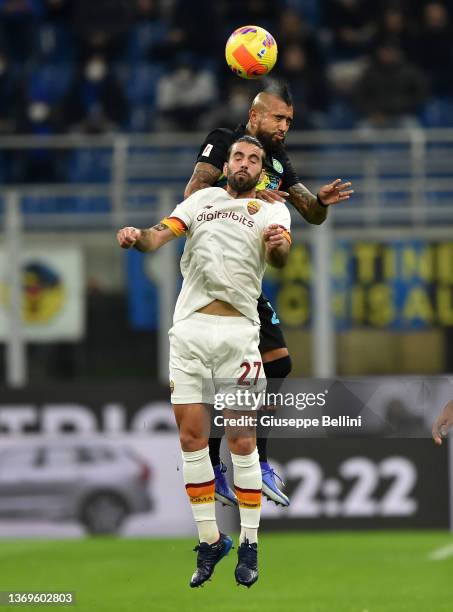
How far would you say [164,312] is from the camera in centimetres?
1511

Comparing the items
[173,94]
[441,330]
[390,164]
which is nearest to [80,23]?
[173,94]

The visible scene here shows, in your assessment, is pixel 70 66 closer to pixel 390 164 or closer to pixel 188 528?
pixel 390 164

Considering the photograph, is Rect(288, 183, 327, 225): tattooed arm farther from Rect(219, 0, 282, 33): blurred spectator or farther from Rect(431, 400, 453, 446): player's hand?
Rect(219, 0, 282, 33): blurred spectator

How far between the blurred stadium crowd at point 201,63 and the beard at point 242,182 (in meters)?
7.83

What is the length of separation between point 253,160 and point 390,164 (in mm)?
7575

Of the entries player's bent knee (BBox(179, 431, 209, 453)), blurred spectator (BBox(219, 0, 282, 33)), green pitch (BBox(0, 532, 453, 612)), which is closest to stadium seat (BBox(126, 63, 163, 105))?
A: blurred spectator (BBox(219, 0, 282, 33))

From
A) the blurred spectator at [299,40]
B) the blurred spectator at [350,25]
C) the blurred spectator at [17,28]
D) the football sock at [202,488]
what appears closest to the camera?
the football sock at [202,488]

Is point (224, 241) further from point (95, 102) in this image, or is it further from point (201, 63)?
point (201, 63)

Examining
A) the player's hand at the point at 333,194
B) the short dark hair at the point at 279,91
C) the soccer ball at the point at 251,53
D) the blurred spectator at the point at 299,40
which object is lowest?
the player's hand at the point at 333,194

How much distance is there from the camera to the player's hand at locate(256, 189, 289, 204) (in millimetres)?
8992

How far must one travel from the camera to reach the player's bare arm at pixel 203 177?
9016 millimetres

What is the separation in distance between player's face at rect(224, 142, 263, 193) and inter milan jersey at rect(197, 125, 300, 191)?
21cm

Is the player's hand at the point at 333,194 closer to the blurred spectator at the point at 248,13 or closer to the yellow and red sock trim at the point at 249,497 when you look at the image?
the yellow and red sock trim at the point at 249,497

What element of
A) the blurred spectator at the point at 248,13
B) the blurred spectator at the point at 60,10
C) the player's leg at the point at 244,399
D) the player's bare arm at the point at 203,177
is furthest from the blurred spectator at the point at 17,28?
the player's leg at the point at 244,399
